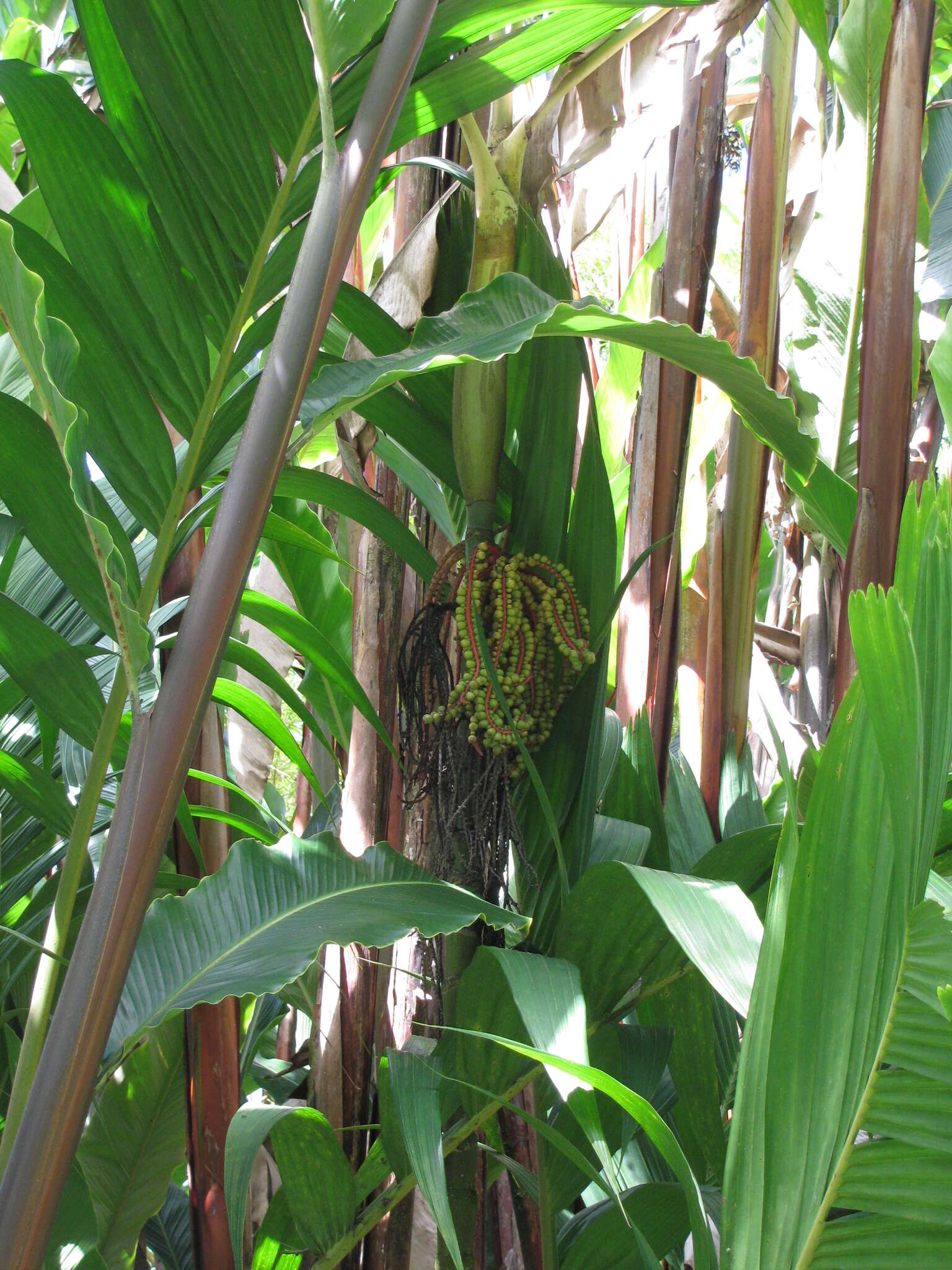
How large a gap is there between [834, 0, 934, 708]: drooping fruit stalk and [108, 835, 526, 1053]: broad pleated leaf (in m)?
0.23

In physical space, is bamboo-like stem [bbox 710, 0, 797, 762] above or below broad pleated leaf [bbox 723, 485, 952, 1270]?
above

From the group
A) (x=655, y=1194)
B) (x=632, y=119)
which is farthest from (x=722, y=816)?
(x=632, y=119)

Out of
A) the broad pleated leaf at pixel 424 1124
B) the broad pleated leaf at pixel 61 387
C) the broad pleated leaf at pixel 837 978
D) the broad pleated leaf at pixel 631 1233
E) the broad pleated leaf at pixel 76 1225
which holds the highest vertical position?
the broad pleated leaf at pixel 61 387

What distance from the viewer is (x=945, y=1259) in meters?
0.32

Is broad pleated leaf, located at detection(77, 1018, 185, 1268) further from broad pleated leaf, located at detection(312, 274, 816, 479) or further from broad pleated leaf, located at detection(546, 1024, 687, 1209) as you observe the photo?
broad pleated leaf, located at detection(312, 274, 816, 479)

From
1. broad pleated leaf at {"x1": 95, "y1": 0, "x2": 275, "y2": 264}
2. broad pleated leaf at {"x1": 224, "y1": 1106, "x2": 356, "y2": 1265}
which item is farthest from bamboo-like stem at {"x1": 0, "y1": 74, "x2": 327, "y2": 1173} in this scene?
broad pleated leaf at {"x1": 224, "y1": 1106, "x2": 356, "y2": 1265}

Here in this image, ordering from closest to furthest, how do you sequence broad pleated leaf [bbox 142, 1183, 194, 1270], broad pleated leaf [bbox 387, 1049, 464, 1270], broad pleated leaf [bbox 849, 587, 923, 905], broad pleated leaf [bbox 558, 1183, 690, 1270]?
1. broad pleated leaf [bbox 849, 587, 923, 905]
2. broad pleated leaf [bbox 387, 1049, 464, 1270]
3. broad pleated leaf [bbox 558, 1183, 690, 1270]
4. broad pleated leaf [bbox 142, 1183, 194, 1270]

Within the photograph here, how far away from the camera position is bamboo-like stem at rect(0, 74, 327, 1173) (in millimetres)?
402

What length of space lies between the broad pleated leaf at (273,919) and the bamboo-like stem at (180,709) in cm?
9

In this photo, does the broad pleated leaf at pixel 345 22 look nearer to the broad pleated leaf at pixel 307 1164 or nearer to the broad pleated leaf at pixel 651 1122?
the broad pleated leaf at pixel 651 1122

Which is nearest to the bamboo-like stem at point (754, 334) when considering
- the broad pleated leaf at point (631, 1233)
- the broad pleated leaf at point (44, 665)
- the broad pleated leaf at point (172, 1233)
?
the broad pleated leaf at point (631, 1233)

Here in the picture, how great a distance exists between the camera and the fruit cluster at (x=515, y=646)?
19.5 inches

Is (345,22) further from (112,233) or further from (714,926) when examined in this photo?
(714,926)

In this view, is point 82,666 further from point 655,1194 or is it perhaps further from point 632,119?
point 632,119
